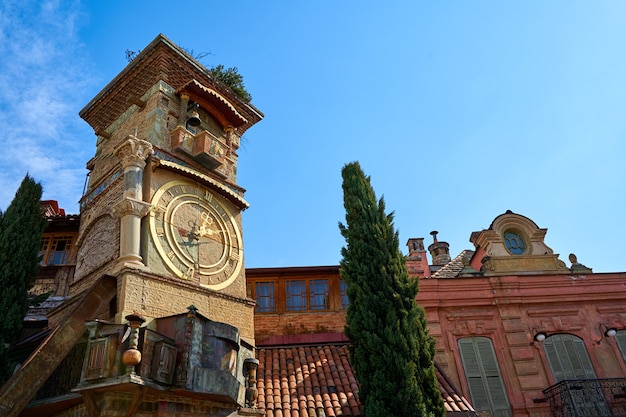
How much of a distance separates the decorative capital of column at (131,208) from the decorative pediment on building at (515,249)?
10865 mm

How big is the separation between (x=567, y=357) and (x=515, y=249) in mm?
3739

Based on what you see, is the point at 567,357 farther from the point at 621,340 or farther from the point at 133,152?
the point at 133,152

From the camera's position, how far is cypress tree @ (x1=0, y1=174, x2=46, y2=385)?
10430mm

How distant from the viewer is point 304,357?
13.1 metres

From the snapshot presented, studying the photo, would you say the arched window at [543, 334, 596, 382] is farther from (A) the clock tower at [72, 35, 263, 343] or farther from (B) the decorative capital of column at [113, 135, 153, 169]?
(B) the decorative capital of column at [113, 135, 153, 169]

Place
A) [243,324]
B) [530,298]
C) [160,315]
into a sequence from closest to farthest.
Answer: [160,315], [243,324], [530,298]

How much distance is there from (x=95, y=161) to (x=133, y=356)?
26.2ft

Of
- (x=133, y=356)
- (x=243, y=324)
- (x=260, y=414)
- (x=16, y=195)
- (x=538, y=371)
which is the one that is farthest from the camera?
(x=538, y=371)

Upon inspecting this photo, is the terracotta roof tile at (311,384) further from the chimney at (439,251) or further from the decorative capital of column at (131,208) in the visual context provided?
the chimney at (439,251)

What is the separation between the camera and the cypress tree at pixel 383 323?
10.1 m

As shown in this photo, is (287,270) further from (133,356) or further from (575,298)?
(575,298)

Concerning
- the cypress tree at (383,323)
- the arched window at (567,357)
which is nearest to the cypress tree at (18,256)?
the cypress tree at (383,323)

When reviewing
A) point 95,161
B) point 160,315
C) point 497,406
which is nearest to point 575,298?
point 497,406

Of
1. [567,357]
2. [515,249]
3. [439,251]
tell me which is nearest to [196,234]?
[515,249]
